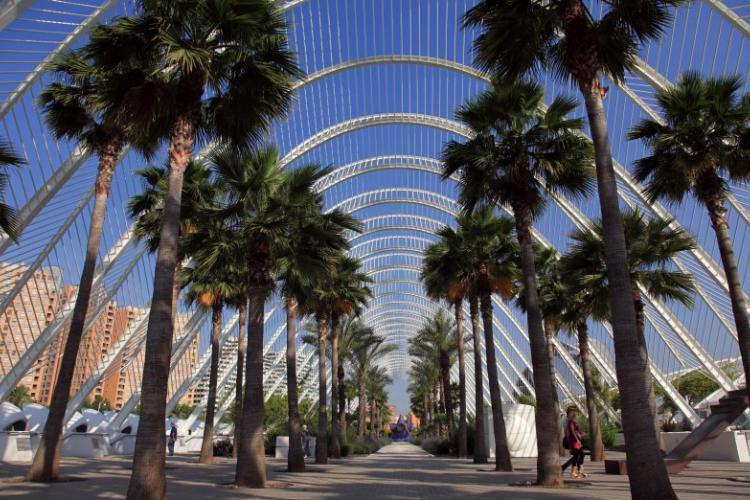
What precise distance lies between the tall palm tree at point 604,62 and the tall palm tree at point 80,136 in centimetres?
666

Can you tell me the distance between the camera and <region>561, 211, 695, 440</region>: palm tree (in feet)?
64.4

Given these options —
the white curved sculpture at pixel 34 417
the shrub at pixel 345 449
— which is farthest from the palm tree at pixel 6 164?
the white curved sculpture at pixel 34 417

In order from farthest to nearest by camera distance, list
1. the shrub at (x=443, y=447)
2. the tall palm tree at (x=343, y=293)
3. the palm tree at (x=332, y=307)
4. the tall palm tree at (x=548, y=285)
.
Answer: the shrub at (x=443, y=447)
the tall palm tree at (x=343, y=293)
the tall palm tree at (x=548, y=285)
the palm tree at (x=332, y=307)

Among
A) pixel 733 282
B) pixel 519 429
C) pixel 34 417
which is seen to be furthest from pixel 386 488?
pixel 34 417

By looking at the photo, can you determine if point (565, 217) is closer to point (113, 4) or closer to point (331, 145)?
point (331, 145)

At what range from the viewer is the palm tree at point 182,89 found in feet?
28.6

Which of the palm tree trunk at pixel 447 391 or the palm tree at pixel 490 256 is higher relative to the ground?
the palm tree at pixel 490 256

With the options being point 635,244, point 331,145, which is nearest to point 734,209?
point 635,244

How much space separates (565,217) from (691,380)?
37.4 m

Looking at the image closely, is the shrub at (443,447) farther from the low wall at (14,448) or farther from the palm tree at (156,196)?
the palm tree at (156,196)

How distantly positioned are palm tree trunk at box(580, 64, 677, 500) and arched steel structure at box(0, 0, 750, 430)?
→ 2.95 meters

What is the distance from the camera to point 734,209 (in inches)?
931

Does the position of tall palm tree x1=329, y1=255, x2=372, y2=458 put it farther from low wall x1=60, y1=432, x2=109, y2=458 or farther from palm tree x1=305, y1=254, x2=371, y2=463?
low wall x1=60, y1=432, x2=109, y2=458

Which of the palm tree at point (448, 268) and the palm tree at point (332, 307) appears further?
the palm tree at point (332, 307)
